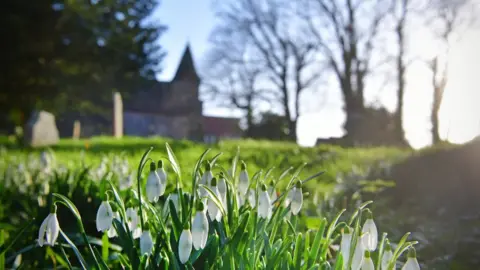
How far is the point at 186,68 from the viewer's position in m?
39.6

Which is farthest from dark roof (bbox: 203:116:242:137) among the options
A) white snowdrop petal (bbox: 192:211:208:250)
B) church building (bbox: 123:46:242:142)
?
white snowdrop petal (bbox: 192:211:208:250)

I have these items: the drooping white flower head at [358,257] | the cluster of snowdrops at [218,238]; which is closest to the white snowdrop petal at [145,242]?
the cluster of snowdrops at [218,238]

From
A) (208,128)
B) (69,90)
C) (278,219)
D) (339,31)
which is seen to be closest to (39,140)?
(339,31)

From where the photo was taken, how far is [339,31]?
39.9ft

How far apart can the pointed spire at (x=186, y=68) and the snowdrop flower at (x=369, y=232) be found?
3800cm

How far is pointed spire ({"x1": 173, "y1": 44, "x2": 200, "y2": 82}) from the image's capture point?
39438mm

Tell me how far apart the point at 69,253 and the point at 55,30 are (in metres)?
16.8

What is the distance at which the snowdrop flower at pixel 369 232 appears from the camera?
1.46 m

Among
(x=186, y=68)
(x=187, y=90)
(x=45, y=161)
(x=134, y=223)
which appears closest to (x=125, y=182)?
(x=45, y=161)

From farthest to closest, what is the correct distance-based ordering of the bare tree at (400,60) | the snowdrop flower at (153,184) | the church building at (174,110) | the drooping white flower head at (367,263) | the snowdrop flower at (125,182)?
the church building at (174,110) → the bare tree at (400,60) → the snowdrop flower at (125,182) → the snowdrop flower at (153,184) → the drooping white flower head at (367,263)

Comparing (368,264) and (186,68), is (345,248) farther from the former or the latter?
(186,68)

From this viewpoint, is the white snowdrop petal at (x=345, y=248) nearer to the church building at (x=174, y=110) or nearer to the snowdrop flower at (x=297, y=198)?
the snowdrop flower at (x=297, y=198)

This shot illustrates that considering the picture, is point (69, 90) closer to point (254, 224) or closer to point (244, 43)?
point (244, 43)

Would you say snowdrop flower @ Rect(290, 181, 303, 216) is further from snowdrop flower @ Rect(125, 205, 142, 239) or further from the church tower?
the church tower
